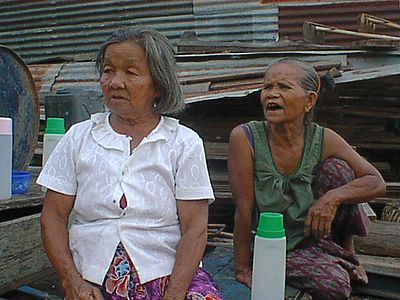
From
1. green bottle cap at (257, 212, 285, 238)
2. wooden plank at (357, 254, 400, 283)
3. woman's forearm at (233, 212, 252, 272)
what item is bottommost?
wooden plank at (357, 254, 400, 283)

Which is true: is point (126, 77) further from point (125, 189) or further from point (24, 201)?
point (24, 201)

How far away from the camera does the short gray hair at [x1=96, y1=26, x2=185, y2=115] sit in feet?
6.73

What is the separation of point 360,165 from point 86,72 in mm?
4567

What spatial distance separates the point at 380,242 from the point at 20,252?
2.45 metres

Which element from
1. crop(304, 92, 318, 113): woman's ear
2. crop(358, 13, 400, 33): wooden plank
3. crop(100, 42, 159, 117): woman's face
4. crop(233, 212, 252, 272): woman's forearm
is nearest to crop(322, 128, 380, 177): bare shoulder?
crop(304, 92, 318, 113): woman's ear

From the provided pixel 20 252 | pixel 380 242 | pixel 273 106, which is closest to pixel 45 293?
pixel 20 252

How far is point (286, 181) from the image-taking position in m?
2.71

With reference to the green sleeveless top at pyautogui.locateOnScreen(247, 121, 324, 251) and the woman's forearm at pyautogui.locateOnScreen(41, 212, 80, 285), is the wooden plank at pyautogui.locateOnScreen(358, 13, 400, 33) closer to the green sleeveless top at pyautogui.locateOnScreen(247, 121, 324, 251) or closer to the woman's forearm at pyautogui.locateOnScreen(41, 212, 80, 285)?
the green sleeveless top at pyautogui.locateOnScreen(247, 121, 324, 251)

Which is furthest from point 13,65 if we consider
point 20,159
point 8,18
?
point 8,18

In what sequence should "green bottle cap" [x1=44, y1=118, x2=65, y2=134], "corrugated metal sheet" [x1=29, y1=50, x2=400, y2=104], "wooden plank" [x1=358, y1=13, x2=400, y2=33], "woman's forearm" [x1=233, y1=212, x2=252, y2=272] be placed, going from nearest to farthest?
"woman's forearm" [x1=233, y1=212, x2=252, y2=272], "green bottle cap" [x1=44, y1=118, x2=65, y2=134], "corrugated metal sheet" [x1=29, y1=50, x2=400, y2=104], "wooden plank" [x1=358, y1=13, x2=400, y2=33]

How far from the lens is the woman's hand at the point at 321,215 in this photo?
8.41 ft

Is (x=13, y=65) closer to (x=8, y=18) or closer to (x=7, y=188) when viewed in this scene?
(x=7, y=188)

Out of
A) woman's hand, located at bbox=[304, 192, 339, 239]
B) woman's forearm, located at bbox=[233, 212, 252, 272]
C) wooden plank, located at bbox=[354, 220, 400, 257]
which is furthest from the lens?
wooden plank, located at bbox=[354, 220, 400, 257]

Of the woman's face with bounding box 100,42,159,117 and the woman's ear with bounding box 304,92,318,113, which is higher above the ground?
the woman's face with bounding box 100,42,159,117
